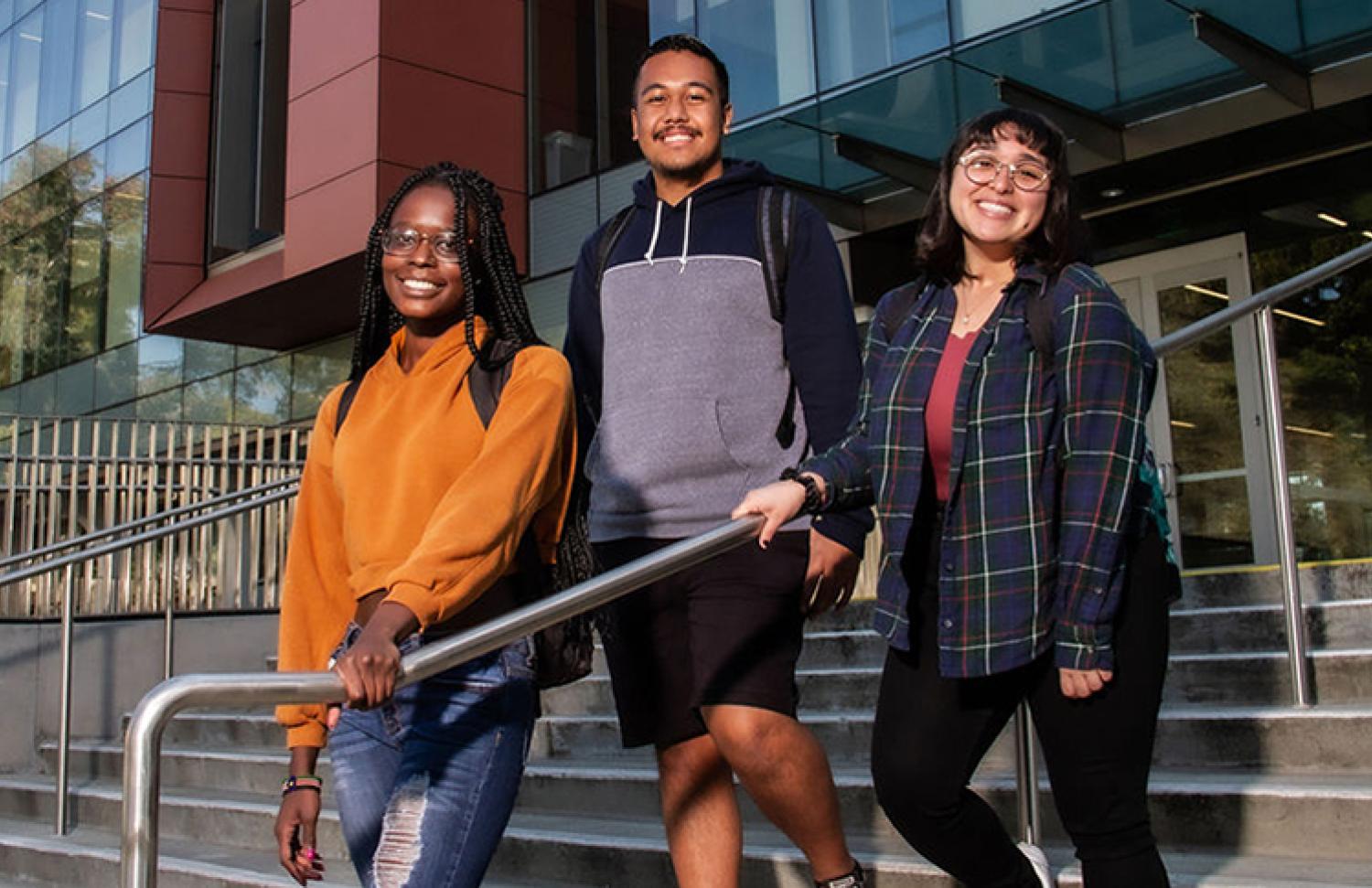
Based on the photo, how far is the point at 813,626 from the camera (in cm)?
620

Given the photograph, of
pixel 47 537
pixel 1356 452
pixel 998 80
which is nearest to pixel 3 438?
pixel 47 537

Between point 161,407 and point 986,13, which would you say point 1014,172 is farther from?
point 161,407

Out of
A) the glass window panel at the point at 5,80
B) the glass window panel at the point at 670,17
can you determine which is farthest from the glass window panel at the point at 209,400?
the glass window panel at the point at 670,17

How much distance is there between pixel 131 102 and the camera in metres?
17.7

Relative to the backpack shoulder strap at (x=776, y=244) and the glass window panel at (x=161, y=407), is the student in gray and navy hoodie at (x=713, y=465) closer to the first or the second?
the backpack shoulder strap at (x=776, y=244)

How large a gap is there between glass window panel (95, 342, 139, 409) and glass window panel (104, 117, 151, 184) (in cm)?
210

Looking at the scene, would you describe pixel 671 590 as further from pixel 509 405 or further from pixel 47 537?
pixel 47 537

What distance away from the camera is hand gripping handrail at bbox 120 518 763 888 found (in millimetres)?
1595

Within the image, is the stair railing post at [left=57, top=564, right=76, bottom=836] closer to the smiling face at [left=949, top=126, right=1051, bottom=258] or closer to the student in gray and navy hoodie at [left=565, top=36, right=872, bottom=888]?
the student in gray and navy hoodie at [left=565, top=36, right=872, bottom=888]

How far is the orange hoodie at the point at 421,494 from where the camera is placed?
6.84 ft

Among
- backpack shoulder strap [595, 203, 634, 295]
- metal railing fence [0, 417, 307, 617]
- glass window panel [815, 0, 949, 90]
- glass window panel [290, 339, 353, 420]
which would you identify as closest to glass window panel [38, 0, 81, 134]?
glass window panel [290, 339, 353, 420]

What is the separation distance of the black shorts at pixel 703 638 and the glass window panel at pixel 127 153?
1602 centimetres

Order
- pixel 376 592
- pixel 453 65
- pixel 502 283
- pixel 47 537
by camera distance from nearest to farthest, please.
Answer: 1. pixel 376 592
2. pixel 502 283
3. pixel 47 537
4. pixel 453 65

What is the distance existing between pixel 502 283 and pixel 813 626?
3.97m
